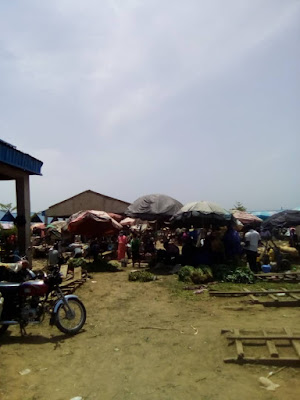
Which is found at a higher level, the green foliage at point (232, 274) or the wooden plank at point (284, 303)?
the green foliage at point (232, 274)

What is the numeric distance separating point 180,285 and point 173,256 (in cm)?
390

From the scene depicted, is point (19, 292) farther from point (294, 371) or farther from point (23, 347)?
point (294, 371)

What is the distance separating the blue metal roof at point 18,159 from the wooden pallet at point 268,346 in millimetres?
6786

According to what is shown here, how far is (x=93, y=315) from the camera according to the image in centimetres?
746

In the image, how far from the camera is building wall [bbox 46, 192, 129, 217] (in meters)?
33.2

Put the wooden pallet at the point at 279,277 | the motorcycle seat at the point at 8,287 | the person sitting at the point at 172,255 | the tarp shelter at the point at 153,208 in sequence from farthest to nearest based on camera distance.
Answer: the tarp shelter at the point at 153,208
the person sitting at the point at 172,255
the wooden pallet at the point at 279,277
the motorcycle seat at the point at 8,287

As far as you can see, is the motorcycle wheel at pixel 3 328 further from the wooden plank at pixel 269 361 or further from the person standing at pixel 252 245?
the person standing at pixel 252 245

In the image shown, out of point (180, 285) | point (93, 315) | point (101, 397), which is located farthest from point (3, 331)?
point (180, 285)

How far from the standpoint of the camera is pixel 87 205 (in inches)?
1328

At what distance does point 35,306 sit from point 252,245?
28.9 feet

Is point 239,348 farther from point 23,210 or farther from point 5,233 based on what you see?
point 5,233

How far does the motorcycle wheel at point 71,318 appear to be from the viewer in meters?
6.01

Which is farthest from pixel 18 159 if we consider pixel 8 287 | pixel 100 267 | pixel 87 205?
pixel 87 205

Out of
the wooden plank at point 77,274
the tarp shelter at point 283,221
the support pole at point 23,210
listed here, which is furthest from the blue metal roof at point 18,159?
the tarp shelter at point 283,221
